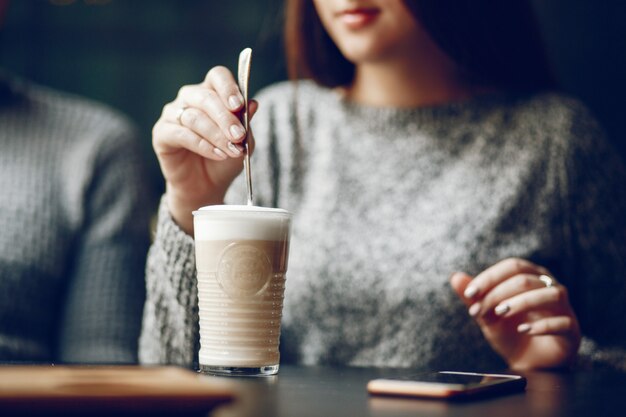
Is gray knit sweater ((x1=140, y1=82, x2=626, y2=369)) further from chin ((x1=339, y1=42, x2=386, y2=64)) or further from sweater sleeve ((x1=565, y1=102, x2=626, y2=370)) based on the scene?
chin ((x1=339, y1=42, x2=386, y2=64))

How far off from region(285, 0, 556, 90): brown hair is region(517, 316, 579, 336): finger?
546 mm

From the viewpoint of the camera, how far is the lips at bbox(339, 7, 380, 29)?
1.29 metres

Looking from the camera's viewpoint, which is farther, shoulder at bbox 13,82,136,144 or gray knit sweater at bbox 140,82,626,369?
shoulder at bbox 13,82,136,144

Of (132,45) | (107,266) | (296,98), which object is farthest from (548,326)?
(132,45)

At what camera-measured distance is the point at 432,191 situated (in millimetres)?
1384

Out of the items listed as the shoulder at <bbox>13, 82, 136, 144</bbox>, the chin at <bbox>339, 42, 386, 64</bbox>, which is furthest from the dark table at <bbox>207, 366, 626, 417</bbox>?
the shoulder at <bbox>13, 82, 136, 144</bbox>

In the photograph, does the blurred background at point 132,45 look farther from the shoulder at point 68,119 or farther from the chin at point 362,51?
the chin at point 362,51

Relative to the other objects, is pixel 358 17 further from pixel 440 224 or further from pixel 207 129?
pixel 207 129

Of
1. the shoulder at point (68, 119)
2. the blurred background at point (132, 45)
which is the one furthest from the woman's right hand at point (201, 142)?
the blurred background at point (132, 45)

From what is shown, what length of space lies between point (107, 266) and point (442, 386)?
3.29ft

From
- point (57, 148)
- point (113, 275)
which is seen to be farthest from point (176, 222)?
point (57, 148)

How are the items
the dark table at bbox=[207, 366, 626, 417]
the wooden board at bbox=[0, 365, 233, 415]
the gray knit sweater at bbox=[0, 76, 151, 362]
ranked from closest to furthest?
the wooden board at bbox=[0, 365, 233, 415], the dark table at bbox=[207, 366, 626, 417], the gray knit sweater at bbox=[0, 76, 151, 362]

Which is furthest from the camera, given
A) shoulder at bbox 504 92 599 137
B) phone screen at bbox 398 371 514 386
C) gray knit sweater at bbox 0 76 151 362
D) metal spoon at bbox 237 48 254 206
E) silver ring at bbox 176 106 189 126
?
gray knit sweater at bbox 0 76 151 362

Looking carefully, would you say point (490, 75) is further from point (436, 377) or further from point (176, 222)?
point (436, 377)
